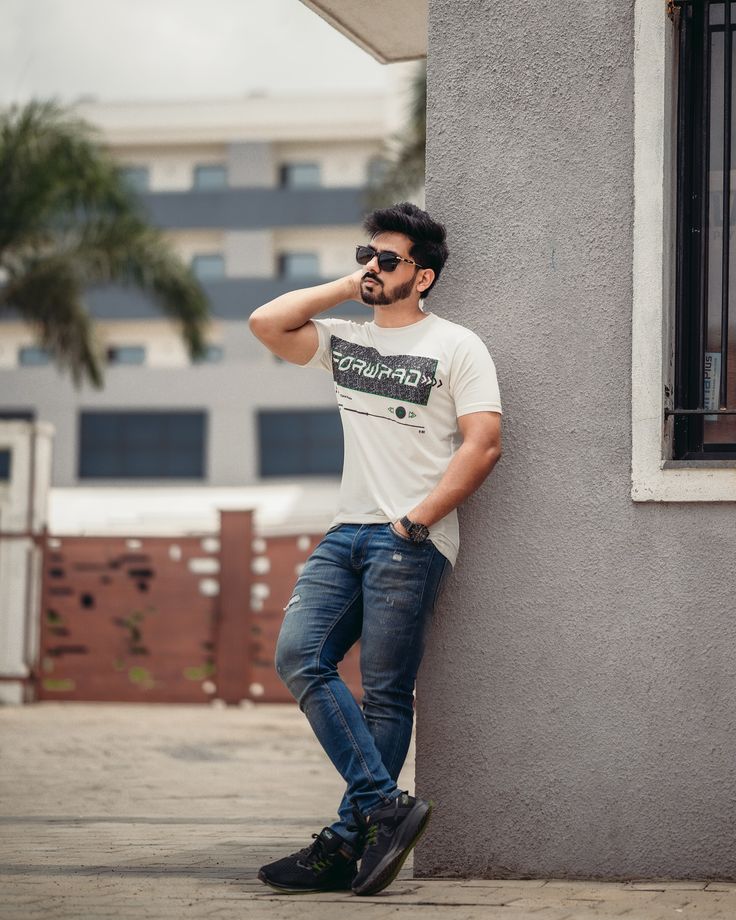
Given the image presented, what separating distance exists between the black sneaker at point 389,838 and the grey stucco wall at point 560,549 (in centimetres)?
39

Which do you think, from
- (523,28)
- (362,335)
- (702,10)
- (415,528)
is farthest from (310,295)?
(702,10)

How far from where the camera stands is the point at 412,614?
4223 millimetres

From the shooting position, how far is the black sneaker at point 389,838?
402 cm

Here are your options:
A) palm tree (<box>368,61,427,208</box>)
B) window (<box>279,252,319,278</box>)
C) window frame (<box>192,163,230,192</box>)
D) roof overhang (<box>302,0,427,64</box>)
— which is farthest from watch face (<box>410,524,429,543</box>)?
window frame (<box>192,163,230,192</box>)

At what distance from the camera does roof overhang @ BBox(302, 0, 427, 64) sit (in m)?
5.61

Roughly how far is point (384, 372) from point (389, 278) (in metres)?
0.30

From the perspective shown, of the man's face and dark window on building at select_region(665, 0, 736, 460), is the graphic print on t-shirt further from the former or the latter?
dark window on building at select_region(665, 0, 736, 460)

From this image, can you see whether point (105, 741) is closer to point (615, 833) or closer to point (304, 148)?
point (615, 833)

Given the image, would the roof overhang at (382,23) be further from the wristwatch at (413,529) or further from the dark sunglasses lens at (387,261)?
the wristwatch at (413,529)

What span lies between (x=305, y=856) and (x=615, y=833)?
98cm

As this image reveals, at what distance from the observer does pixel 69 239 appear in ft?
58.9

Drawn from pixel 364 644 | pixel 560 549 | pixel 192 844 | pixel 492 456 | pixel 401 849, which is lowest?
pixel 192 844

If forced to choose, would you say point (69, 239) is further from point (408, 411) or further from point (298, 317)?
point (408, 411)

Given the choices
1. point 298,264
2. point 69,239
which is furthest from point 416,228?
point 298,264
